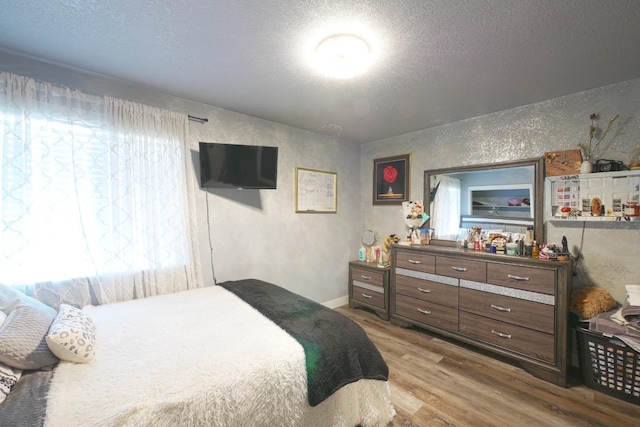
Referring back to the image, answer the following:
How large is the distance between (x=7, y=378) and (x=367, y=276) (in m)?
3.09

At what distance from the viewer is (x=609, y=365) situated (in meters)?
1.92

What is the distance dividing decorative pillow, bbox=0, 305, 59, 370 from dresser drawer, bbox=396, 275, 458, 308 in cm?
286

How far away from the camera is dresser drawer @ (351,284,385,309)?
11.0ft

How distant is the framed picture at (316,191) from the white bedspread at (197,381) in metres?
1.84

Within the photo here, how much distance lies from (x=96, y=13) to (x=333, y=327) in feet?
7.07

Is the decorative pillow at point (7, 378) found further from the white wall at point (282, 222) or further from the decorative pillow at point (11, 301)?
the white wall at point (282, 222)

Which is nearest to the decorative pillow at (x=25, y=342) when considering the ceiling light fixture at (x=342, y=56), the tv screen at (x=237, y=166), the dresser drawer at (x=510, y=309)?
the tv screen at (x=237, y=166)

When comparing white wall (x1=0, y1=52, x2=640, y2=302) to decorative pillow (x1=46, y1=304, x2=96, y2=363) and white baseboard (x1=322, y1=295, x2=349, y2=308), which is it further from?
decorative pillow (x1=46, y1=304, x2=96, y2=363)

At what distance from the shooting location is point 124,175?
2.15 m

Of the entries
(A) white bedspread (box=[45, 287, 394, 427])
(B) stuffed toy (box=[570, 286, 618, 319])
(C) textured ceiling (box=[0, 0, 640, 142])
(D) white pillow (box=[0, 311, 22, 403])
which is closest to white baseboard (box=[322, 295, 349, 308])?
(A) white bedspread (box=[45, 287, 394, 427])

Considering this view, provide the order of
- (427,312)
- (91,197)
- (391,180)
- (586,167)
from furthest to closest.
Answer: (391,180)
(427,312)
(586,167)
(91,197)

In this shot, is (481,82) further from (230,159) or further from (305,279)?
(305,279)

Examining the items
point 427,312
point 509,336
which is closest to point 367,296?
point 427,312

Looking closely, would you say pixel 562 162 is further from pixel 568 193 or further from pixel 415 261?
pixel 415 261
